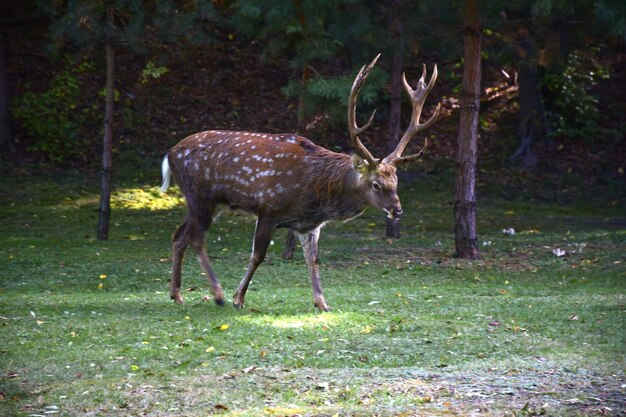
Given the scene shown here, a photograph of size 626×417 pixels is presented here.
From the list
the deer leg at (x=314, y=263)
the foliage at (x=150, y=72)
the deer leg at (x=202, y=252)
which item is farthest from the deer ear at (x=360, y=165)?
the foliage at (x=150, y=72)

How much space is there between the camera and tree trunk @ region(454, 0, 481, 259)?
47.2 feet

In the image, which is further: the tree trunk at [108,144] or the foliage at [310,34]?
the tree trunk at [108,144]

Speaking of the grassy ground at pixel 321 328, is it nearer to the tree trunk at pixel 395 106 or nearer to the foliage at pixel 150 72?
the tree trunk at pixel 395 106

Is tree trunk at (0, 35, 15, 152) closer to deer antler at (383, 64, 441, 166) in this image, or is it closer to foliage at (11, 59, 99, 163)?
foliage at (11, 59, 99, 163)

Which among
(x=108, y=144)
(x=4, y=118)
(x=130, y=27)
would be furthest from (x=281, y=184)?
(x=4, y=118)

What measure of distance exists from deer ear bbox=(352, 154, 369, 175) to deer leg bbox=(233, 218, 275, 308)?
0.99m

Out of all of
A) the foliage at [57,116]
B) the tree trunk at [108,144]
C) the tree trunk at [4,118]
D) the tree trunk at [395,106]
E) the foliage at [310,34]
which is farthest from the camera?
the foliage at [57,116]

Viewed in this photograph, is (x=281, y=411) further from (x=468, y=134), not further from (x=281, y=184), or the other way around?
(x=468, y=134)

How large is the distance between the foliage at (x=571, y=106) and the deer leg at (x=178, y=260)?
15.5 m

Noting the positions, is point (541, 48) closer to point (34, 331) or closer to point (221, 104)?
point (34, 331)

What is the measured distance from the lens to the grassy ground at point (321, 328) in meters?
6.79

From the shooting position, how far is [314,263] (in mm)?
10281

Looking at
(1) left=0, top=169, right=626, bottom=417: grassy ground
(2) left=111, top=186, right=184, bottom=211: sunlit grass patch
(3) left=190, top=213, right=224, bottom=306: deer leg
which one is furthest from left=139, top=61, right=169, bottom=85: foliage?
(3) left=190, top=213, right=224, bottom=306: deer leg

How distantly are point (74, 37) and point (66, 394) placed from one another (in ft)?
30.5
